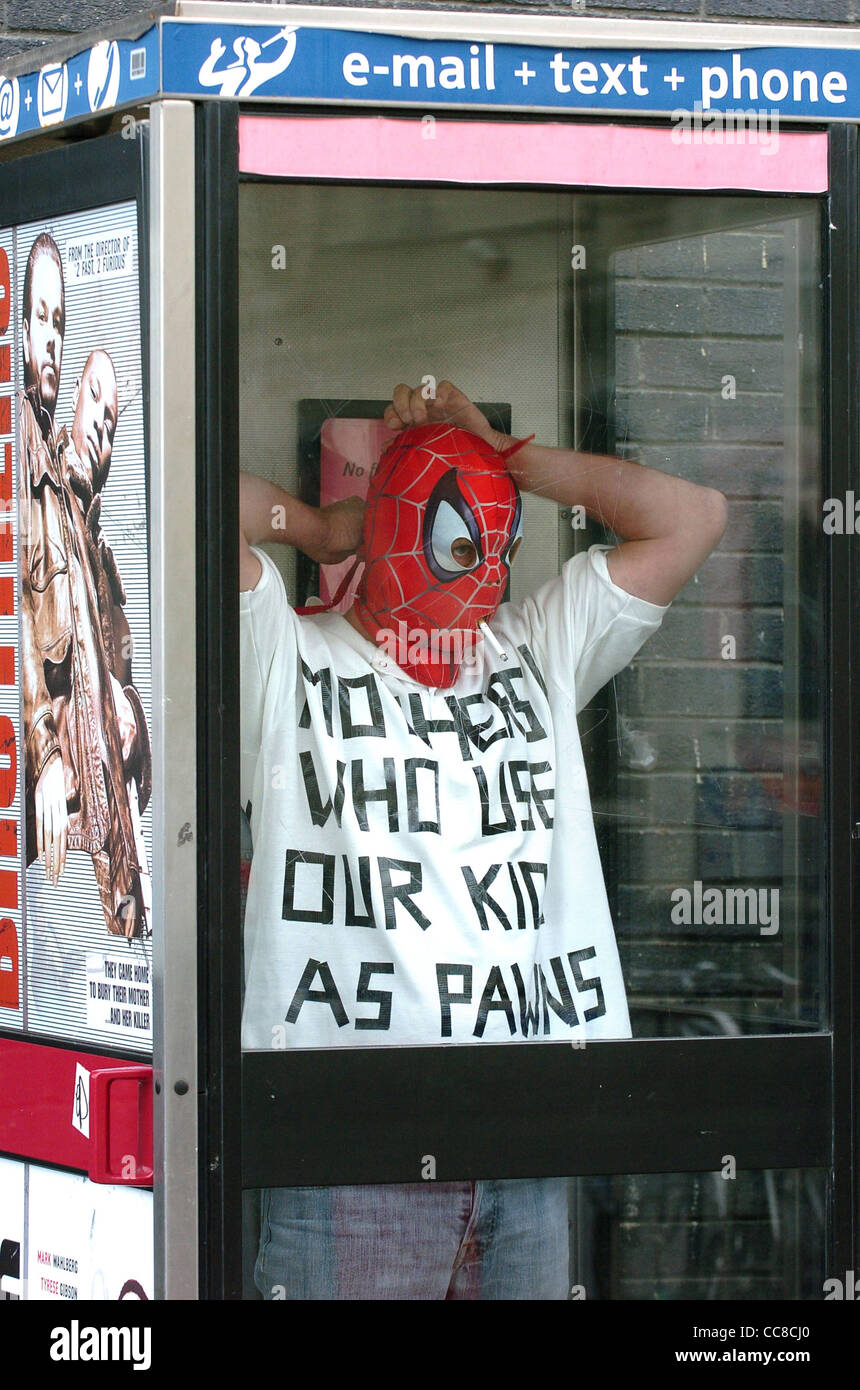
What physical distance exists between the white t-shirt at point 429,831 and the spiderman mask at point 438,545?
0.14ft

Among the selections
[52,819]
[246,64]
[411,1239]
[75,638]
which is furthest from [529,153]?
[411,1239]

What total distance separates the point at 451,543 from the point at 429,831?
43cm

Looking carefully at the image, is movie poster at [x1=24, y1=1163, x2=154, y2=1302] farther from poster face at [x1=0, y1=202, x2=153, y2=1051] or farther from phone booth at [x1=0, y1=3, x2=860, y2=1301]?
poster face at [x1=0, y1=202, x2=153, y2=1051]

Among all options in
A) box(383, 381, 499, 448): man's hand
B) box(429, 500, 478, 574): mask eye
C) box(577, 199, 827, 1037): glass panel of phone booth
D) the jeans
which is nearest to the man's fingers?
box(383, 381, 499, 448): man's hand

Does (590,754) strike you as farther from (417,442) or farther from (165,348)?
(165,348)

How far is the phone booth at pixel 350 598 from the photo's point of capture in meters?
1.85

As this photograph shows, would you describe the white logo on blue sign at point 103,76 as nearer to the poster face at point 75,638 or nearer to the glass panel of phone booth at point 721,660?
the poster face at point 75,638

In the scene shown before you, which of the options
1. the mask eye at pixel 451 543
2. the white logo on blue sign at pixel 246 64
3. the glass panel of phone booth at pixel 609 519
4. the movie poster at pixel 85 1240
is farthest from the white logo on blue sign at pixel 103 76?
the movie poster at pixel 85 1240

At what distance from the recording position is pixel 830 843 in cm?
200

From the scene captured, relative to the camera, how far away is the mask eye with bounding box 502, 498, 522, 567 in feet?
7.31

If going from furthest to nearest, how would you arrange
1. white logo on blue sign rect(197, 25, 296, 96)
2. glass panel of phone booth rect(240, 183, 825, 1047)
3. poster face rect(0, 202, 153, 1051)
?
glass panel of phone booth rect(240, 183, 825, 1047) < poster face rect(0, 202, 153, 1051) < white logo on blue sign rect(197, 25, 296, 96)

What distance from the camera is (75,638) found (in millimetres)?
2033

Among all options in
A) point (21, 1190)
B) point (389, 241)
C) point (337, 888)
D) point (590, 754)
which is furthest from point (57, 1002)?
point (389, 241)
